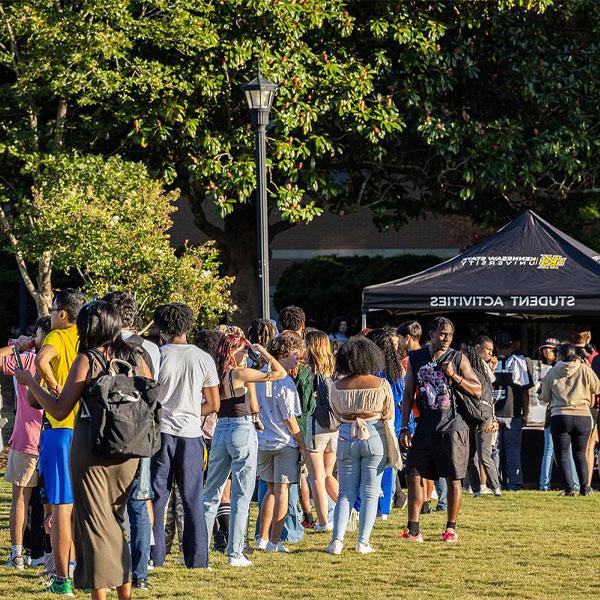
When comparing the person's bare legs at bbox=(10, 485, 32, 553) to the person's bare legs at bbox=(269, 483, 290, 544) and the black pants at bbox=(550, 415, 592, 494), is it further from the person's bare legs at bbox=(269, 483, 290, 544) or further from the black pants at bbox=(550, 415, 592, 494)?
the black pants at bbox=(550, 415, 592, 494)

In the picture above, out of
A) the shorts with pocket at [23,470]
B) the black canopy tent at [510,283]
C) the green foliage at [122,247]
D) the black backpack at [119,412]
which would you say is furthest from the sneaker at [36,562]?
the green foliage at [122,247]

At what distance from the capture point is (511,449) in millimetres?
14594

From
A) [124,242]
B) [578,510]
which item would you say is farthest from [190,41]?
[578,510]

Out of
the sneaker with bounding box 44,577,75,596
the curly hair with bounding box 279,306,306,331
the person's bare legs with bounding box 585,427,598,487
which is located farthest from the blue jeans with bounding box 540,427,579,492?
the sneaker with bounding box 44,577,75,596

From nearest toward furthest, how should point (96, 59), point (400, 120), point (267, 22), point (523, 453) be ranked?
1. point (523, 453)
2. point (96, 59)
3. point (267, 22)
4. point (400, 120)

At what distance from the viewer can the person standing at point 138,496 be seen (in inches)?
304

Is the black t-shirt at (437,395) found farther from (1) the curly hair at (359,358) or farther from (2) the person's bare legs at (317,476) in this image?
(2) the person's bare legs at (317,476)

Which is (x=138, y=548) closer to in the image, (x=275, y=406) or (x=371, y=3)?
(x=275, y=406)

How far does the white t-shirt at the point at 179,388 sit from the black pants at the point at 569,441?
6.35 meters

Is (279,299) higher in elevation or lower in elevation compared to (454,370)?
higher

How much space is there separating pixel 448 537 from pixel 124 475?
166 inches

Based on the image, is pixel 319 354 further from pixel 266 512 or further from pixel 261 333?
pixel 266 512

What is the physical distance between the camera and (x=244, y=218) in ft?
75.2

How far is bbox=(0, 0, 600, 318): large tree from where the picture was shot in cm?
1814
